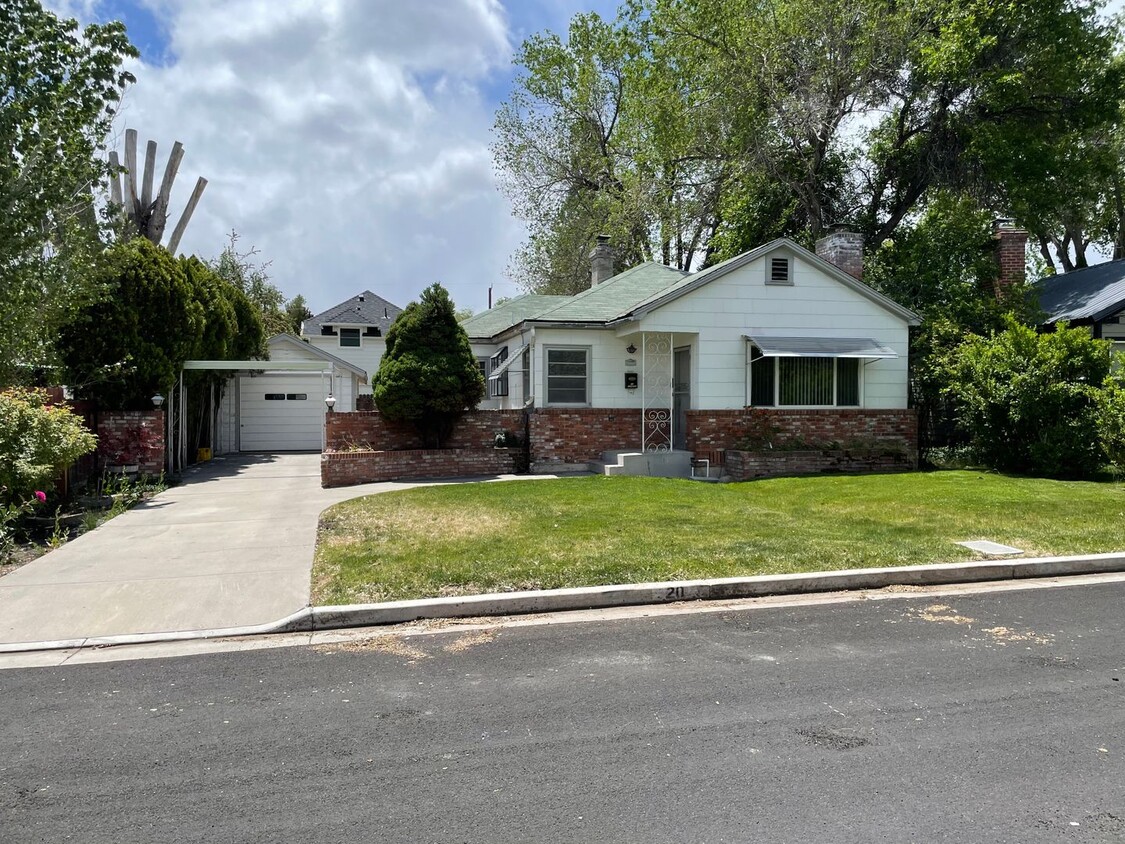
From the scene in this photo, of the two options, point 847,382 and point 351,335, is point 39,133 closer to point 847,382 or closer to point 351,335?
point 847,382

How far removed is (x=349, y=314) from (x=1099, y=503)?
1086 inches

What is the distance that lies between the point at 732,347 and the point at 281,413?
14.5 metres

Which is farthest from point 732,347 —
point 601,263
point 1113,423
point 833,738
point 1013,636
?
point 833,738

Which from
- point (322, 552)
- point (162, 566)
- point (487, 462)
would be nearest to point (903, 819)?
point (322, 552)

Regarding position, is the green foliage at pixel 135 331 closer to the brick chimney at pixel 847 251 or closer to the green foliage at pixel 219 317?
the green foliage at pixel 219 317

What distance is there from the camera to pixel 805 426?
55.6 feet

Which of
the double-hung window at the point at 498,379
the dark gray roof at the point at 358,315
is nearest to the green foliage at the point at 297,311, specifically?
the dark gray roof at the point at 358,315

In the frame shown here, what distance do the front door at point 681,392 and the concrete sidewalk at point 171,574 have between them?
7.48 meters

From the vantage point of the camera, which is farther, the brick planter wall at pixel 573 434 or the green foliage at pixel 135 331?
the brick planter wall at pixel 573 434

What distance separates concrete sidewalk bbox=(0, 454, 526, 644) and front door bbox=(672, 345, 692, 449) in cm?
748

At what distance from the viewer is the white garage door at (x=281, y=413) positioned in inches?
963

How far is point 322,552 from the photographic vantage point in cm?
866

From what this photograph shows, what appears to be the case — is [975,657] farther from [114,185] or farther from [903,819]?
[114,185]

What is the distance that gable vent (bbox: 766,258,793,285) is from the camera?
16875mm
